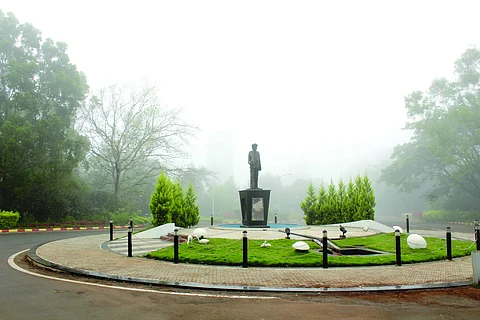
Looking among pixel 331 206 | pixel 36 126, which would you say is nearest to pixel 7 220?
pixel 36 126

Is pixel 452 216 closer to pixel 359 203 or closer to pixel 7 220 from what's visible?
pixel 359 203

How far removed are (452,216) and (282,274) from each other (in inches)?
1609

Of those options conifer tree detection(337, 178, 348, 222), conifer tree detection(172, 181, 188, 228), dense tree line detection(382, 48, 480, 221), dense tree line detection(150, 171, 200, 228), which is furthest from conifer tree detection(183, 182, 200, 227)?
dense tree line detection(382, 48, 480, 221)

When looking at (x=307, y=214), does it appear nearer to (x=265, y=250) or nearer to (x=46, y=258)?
(x=265, y=250)

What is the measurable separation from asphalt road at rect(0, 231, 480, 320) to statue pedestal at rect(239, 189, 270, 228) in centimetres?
1238

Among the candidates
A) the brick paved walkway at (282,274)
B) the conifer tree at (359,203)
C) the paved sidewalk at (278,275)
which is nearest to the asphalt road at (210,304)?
the paved sidewalk at (278,275)

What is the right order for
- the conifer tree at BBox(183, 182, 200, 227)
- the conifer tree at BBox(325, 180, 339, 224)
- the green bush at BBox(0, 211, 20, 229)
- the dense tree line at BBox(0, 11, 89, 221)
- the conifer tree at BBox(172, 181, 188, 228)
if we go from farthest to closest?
the dense tree line at BBox(0, 11, 89, 221), the green bush at BBox(0, 211, 20, 229), the conifer tree at BBox(325, 180, 339, 224), the conifer tree at BBox(183, 182, 200, 227), the conifer tree at BBox(172, 181, 188, 228)

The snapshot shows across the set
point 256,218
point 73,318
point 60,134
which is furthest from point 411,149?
point 73,318

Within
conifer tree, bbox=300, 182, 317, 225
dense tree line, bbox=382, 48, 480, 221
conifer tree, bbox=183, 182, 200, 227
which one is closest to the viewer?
conifer tree, bbox=183, 182, 200, 227

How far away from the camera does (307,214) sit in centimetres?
2298

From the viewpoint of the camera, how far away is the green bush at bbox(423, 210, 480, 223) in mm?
39281

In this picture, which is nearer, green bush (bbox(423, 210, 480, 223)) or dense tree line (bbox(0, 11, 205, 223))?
dense tree line (bbox(0, 11, 205, 223))

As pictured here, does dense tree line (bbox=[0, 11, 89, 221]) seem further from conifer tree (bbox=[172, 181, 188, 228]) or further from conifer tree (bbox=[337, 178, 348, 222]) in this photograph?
conifer tree (bbox=[337, 178, 348, 222])

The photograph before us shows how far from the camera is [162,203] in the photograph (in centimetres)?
1884
